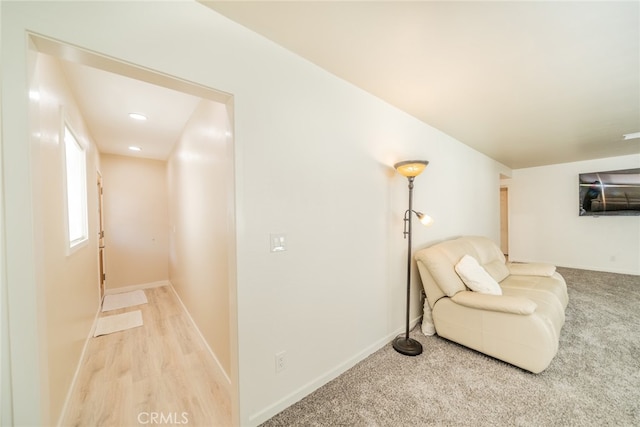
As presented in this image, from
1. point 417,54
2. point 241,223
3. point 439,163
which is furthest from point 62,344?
point 439,163

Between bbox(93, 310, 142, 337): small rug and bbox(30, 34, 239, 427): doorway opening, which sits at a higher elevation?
bbox(30, 34, 239, 427): doorway opening

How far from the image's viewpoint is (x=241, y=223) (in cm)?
134

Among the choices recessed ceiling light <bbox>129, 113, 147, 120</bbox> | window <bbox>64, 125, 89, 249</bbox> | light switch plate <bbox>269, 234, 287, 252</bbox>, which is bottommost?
light switch plate <bbox>269, 234, 287, 252</bbox>

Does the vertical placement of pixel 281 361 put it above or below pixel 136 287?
above

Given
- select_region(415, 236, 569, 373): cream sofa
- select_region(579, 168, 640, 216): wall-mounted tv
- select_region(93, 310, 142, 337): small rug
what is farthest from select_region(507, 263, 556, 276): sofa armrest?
select_region(93, 310, 142, 337): small rug

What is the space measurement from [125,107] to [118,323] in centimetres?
249

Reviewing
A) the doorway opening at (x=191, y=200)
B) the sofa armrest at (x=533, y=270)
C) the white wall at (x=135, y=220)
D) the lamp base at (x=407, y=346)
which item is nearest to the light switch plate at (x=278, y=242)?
the doorway opening at (x=191, y=200)

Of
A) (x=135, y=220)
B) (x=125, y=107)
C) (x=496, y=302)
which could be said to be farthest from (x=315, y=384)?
(x=135, y=220)

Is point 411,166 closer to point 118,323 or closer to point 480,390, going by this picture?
point 480,390

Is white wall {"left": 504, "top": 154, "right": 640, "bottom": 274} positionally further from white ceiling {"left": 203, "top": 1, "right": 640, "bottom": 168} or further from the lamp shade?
the lamp shade

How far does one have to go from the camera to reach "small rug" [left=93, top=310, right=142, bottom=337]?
262cm

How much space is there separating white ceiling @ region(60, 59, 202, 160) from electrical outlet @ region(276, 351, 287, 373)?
81.6 inches

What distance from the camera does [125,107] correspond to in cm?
230

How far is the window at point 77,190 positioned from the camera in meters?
2.17
